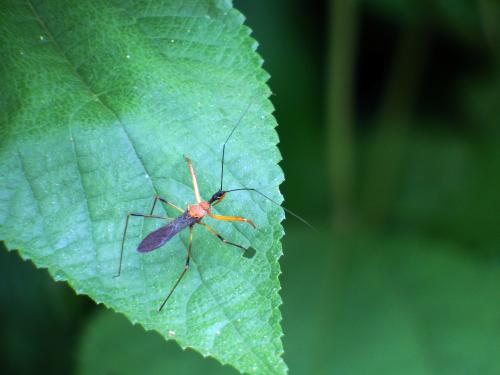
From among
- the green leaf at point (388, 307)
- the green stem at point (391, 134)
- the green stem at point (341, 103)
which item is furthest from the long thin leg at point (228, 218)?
the green stem at point (391, 134)

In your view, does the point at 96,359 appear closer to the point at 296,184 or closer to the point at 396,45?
the point at 296,184

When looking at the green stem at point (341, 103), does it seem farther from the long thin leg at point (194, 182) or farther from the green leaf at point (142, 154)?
the long thin leg at point (194, 182)

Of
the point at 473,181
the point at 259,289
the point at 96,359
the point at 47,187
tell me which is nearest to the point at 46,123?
the point at 47,187

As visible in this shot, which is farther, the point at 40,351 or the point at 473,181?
the point at 473,181

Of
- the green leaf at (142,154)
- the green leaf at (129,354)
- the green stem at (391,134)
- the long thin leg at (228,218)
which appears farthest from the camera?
the green stem at (391,134)

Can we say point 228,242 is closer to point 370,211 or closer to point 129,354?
point 129,354

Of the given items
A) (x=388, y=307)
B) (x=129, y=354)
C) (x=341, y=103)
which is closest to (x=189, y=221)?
(x=129, y=354)
